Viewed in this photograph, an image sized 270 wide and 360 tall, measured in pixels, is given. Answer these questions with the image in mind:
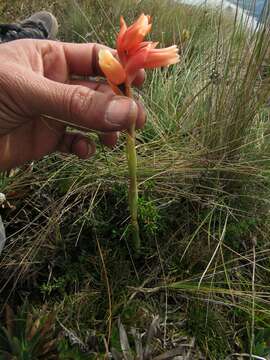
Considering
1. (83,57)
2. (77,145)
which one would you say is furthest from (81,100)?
(83,57)

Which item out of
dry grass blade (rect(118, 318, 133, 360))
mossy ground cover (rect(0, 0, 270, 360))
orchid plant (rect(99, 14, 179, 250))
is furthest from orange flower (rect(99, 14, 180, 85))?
dry grass blade (rect(118, 318, 133, 360))

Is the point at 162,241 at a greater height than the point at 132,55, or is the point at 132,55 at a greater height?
the point at 132,55

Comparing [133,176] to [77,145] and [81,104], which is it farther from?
[77,145]

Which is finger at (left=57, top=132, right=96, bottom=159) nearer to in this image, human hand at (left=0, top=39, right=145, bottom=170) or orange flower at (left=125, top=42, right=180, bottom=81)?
human hand at (left=0, top=39, right=145, bottom=170)

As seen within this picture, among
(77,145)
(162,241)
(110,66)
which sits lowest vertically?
(162,241)

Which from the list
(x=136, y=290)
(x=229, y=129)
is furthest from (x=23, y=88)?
(x=229, y=129)

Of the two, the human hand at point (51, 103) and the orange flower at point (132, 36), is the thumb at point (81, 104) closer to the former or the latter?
the human hand at point (51, 103)
